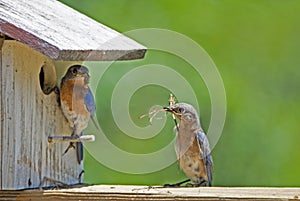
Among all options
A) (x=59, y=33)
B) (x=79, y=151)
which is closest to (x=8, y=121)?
(x=59, y=33)

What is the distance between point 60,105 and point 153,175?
399 centimetres

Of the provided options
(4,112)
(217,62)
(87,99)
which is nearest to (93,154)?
(217,62)

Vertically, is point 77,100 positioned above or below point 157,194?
above

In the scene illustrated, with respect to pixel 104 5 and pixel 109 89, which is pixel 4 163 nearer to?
pixel 109 89

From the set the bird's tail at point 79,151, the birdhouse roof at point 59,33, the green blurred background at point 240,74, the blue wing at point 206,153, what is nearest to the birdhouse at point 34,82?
the birdhouse roof at point 59,33

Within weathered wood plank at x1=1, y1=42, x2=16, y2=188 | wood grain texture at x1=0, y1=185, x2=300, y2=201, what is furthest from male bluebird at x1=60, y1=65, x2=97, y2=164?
wood grain texture at x1=0, y1=185, x2=300, y2=201

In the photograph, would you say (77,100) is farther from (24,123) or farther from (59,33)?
(59,33)

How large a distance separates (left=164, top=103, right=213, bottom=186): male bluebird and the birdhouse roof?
0.39m

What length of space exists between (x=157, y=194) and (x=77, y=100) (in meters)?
1.09

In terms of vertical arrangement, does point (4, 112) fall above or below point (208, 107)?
below

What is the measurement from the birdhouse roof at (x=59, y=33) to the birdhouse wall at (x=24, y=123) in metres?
0.18

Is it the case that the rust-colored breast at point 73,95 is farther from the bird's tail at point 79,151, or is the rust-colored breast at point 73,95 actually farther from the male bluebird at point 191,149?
the male bluebird at point 191,149

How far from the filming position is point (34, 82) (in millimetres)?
4910

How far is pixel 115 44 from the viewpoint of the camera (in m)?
5.19
